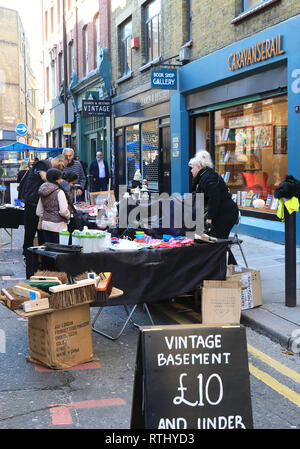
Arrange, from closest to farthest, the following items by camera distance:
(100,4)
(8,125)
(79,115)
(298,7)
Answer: (298,7), (100,4), (79,115), (8,125)

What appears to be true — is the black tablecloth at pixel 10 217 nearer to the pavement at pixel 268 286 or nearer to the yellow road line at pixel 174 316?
the pavement at pixel 268 286

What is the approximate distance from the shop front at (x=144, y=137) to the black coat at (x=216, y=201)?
8538 mm

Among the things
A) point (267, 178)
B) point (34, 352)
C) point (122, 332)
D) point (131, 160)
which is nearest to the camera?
point (34, 352)

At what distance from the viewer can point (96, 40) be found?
23.6 meters

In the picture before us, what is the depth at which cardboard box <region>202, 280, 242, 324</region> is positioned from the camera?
5785 mm

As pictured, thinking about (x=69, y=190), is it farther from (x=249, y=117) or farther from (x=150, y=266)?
(x=249, y=117)

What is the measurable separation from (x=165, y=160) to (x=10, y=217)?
21.3 feet

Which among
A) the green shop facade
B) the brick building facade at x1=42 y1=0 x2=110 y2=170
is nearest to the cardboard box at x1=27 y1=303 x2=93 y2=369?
→ the green shop facade

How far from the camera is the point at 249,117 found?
12.2 m

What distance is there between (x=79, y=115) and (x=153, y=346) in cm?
2529

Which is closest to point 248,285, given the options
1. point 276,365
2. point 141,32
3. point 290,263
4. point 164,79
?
point 290,263

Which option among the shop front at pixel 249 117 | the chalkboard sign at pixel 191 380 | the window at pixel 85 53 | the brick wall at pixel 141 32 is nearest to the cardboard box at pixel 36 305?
the chalkboard sign at pixel 191 380
